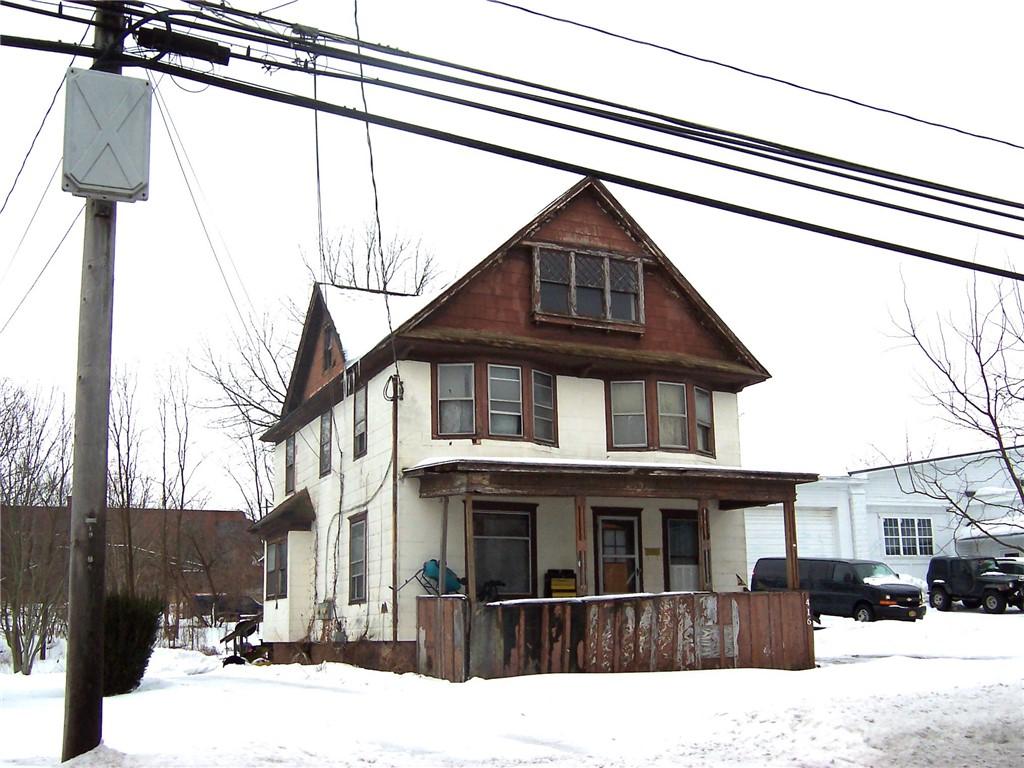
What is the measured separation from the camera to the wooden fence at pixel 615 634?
1662 centimetres

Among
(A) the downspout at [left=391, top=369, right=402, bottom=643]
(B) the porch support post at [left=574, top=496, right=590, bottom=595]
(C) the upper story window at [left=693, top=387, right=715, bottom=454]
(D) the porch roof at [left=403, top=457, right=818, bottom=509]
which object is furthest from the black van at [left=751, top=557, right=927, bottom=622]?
(A) the downspout at [left=391, top=369, right=402, bottom=643]

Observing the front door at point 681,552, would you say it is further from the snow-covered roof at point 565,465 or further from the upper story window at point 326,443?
the upper story window at point 326,443

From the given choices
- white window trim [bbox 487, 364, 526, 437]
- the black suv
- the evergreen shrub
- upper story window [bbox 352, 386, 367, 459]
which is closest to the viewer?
the evergreen shrub

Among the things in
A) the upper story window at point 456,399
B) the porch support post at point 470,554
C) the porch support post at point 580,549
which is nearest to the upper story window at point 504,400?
the upper story window at point 456,399

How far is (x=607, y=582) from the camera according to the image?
21.7 metres

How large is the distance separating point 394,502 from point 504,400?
3063mm

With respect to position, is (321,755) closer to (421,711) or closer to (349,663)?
(421,711)

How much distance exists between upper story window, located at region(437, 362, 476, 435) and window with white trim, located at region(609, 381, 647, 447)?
11.2 feet

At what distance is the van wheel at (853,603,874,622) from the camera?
2903 centimetres

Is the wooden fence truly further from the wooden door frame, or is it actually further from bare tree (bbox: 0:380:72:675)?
bare tree (bbox: 0:380:72:675)

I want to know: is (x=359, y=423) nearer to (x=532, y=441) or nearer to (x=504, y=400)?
(x=504, y=400)

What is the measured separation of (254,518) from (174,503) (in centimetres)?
447

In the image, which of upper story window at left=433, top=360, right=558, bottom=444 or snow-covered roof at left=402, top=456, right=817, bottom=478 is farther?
upper story window at left=433, top=360, right=558, bottom=444

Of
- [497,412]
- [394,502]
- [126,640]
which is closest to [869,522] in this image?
[497,412]
